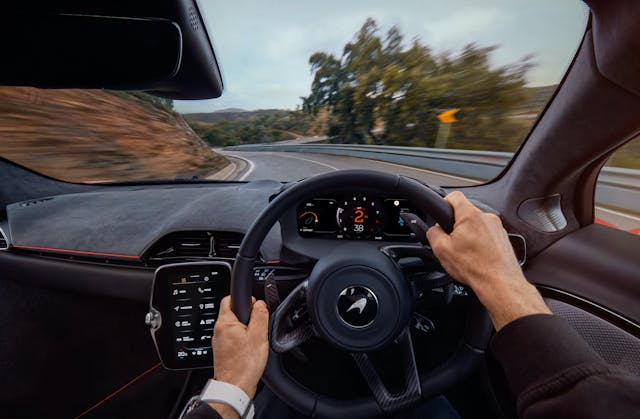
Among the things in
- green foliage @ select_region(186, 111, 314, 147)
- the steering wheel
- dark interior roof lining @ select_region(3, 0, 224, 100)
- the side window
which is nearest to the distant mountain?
green foliage @ select_region(186, 111, 314, 147)

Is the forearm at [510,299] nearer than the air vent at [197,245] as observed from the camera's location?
Yes

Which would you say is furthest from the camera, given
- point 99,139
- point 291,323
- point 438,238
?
point 99,139

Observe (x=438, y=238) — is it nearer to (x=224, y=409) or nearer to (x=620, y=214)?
(x=224, y=409)

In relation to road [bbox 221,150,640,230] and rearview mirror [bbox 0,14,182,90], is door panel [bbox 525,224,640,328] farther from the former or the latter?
rearview mirror [bbox 0,14,182,90]

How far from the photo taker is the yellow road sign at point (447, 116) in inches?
96.5

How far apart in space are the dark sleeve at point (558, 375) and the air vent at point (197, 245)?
150 cm

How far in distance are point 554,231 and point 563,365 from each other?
1.36m

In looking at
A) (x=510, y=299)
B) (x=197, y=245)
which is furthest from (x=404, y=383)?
(x=197, y=245)

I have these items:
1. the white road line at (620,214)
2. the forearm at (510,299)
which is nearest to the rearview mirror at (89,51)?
the forearm at (510,299)

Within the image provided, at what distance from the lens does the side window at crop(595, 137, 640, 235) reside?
1.75 meters

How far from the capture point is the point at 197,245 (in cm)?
213

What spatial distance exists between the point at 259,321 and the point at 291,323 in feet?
1.09

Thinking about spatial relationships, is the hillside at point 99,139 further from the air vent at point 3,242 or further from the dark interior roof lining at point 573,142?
the dark interior roof lining at point 573,142

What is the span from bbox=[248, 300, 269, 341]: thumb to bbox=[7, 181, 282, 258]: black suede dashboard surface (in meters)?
0.83
